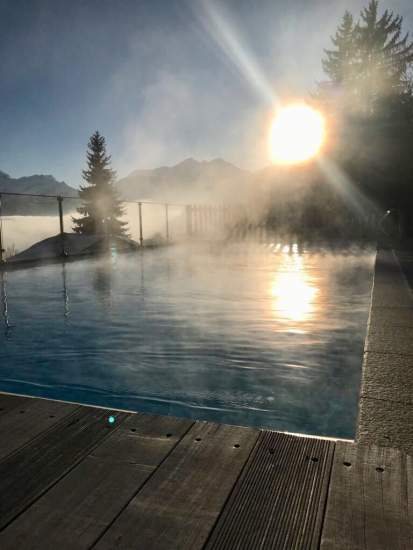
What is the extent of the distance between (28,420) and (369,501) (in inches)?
40.4

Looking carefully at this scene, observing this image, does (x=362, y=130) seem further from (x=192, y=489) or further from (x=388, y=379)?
(x=192, y=489)

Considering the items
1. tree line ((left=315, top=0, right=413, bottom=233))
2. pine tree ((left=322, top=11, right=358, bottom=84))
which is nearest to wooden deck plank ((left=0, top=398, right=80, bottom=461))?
tree line ((left=315, top=0, right=413, bottom=233))

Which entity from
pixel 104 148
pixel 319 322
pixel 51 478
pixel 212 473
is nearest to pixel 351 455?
pixel 212 473

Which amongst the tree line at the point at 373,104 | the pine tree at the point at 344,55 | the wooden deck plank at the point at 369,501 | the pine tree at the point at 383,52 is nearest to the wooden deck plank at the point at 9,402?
the wooden deck plank at the point at 369,501

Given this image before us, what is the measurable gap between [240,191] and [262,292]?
14.5 metres

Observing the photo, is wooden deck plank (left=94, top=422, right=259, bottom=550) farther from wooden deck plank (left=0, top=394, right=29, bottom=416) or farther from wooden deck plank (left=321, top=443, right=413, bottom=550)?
wooden deck plank (left=0, top=394, right=29, bottom=416)

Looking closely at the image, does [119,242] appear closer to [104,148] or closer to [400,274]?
[400,274]

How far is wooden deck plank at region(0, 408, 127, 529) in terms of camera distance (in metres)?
0.92

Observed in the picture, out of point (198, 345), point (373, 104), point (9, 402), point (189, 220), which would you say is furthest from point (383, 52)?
point (9, 402)

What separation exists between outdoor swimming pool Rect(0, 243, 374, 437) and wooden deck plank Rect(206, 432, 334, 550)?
0.80 metres

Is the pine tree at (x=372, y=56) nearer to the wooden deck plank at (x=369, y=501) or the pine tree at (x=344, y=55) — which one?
the pine tree at (x=344, y=55)

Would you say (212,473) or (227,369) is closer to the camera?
(212,473)

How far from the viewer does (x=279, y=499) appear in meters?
0.90

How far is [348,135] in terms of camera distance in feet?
49.9
